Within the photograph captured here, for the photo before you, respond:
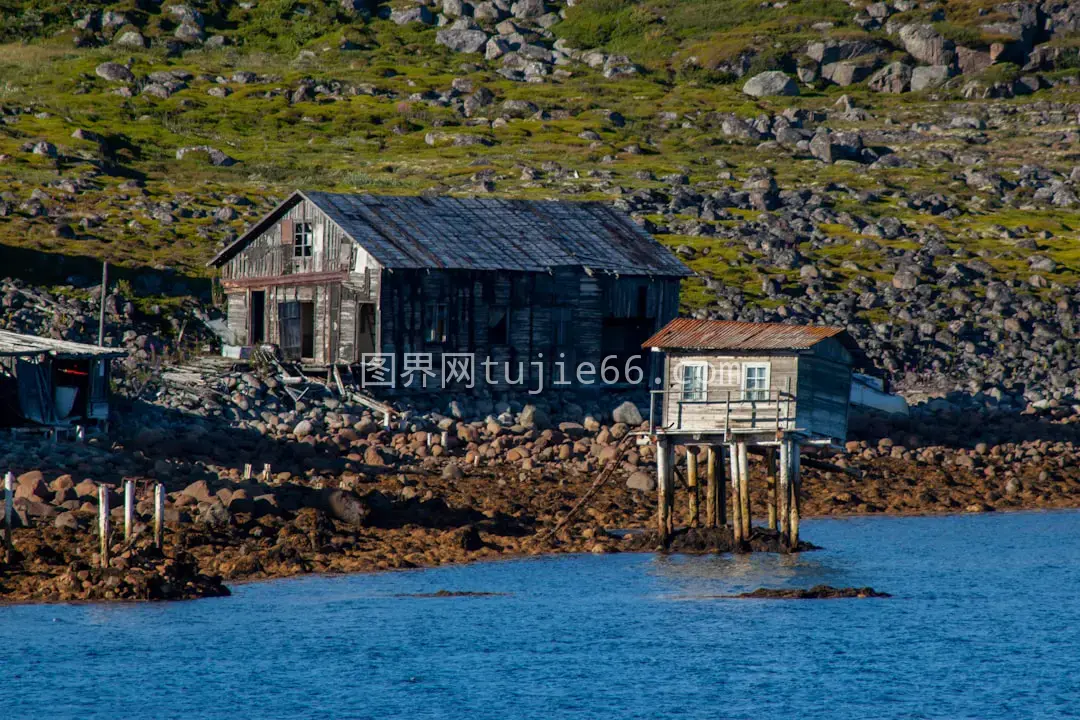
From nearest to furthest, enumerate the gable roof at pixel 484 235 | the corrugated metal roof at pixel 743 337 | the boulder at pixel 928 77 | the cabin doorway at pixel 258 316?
the corrugated metal roof at pixel 743 337, the gable roof at pixel 484 235, the cabin doorway at pixel 258 316, the boulder at pixel 928 77

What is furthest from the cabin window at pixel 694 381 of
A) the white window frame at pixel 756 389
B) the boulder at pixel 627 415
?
the boulder at pixel 627 415

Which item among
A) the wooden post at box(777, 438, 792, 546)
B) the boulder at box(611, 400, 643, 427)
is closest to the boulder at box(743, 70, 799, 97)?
the boulder at box(611, 400, 643, 427)

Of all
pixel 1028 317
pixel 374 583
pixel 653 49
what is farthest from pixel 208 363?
pixel 653 49

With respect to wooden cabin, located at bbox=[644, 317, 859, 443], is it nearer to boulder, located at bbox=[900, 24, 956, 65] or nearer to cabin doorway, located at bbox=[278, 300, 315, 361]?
cabin doorway, located at bbox=[278, 300, 315, 361]

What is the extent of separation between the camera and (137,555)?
32.5 m

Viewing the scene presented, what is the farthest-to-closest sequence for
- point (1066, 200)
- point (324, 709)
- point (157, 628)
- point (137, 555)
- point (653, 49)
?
point (653, 49), point (1066, 200), point (137, 555), point (157, 628), point (324, 709)

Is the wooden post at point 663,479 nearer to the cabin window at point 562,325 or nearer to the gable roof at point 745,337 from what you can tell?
the gable roof at point 745,337

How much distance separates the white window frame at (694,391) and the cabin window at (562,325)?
1597 cm

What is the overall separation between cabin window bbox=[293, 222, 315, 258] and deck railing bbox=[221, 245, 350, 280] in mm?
77

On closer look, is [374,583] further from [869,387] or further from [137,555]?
[869,387]

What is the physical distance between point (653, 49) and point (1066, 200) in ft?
193

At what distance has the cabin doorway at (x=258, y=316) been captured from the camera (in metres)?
54.8

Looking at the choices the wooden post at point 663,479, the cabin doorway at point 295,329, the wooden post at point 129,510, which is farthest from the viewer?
the cabin doorway at point 295,329

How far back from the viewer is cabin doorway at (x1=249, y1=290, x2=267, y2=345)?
54.8m
